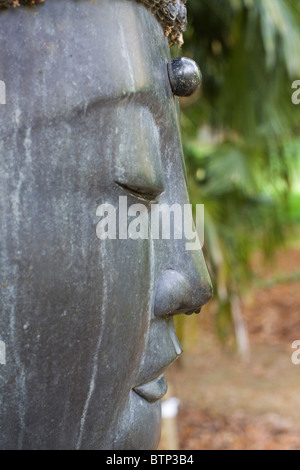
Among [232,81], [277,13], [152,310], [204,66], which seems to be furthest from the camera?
[204,66]

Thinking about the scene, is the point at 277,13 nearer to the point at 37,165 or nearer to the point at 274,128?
the point at 274,128

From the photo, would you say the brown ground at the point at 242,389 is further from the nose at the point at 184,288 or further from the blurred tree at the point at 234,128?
the nose at the point at 184,288

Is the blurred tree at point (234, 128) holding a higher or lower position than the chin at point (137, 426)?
higher

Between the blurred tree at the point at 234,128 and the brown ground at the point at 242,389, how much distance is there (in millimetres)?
495

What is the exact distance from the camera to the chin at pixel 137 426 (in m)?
1.05

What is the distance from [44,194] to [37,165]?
0.04m

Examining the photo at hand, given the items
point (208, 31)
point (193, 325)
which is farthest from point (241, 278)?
point (208, 31)

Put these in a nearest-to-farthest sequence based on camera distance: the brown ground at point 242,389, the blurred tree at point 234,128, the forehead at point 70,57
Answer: the forehead at point 70,57, the blurred tree at point 234,128, the brown ground at point 242,389

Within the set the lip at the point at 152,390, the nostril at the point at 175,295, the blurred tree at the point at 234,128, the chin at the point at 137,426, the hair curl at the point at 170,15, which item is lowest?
the chin at the point at 137,426

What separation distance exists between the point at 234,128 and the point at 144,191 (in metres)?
2.85

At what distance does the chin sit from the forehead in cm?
48

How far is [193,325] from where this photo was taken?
3.25 metres

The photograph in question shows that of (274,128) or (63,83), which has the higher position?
(274,128)

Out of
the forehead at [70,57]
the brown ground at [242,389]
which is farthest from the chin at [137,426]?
the brown ground at [242,389]
